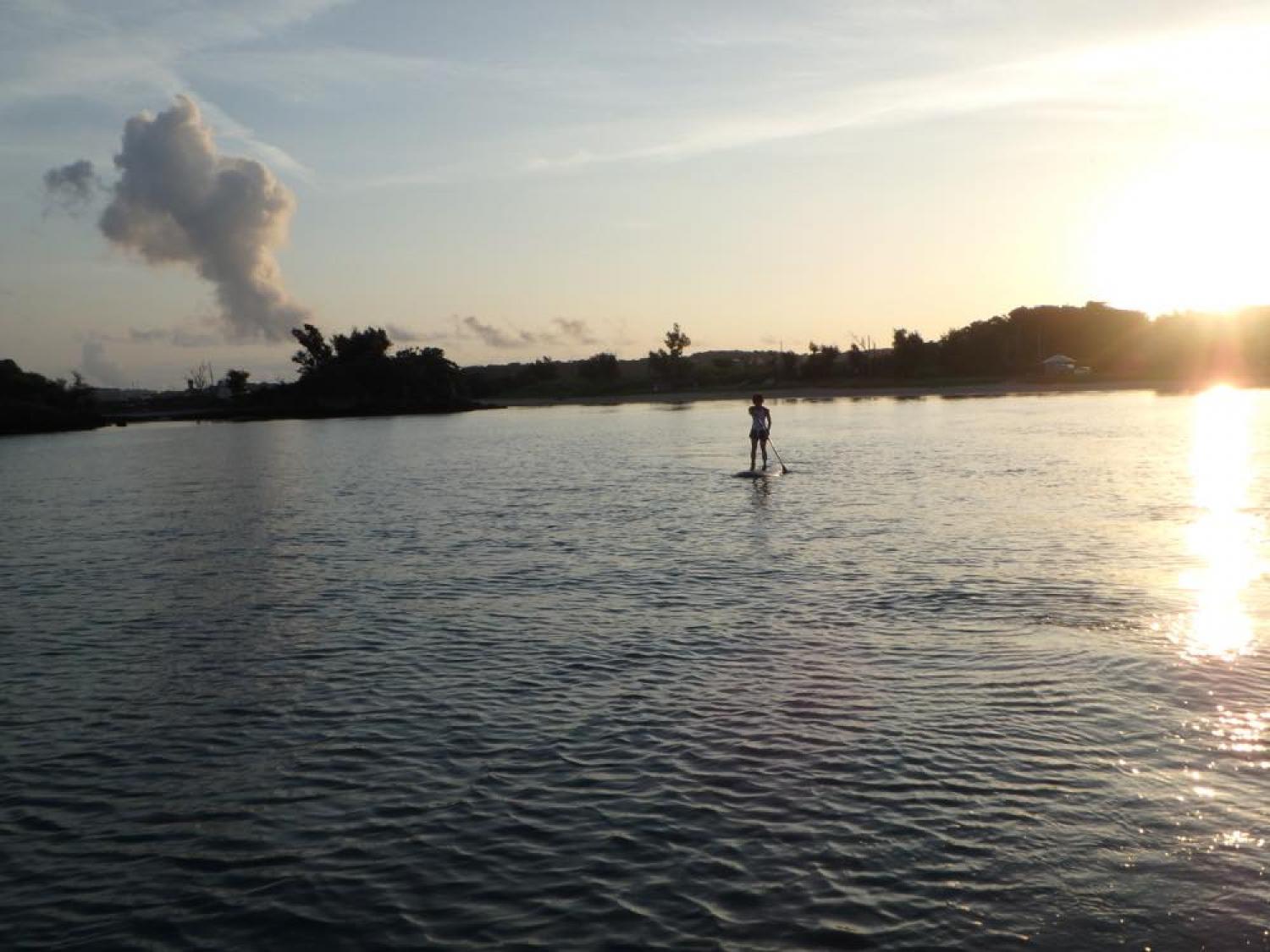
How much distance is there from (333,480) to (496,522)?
2122cm

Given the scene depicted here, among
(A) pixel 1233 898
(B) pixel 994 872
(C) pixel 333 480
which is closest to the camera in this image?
(A) pixel 1233 898

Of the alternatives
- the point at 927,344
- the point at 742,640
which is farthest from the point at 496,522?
the point at 927,344

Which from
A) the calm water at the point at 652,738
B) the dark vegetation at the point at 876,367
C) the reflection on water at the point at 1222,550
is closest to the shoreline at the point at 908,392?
the dark vegetation at the point at 876,367

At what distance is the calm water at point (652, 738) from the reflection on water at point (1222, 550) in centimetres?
14

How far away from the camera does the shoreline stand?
447ft

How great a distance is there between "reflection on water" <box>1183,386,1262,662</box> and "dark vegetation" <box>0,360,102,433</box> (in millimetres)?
126228

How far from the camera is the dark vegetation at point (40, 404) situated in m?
132

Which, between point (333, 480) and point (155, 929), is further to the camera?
point (333, 480)

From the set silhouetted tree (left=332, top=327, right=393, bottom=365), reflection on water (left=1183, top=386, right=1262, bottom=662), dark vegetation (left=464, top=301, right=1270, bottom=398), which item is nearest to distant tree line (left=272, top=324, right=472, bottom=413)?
silhouetted tree (left=332, top=327, right=393, bottom=365)

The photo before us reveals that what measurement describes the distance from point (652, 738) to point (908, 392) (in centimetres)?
14216

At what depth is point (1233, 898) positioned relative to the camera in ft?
25.5

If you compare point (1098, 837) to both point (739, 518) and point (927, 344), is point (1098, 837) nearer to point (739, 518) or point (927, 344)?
point (739, 518)

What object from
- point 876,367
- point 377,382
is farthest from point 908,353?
point 377,382

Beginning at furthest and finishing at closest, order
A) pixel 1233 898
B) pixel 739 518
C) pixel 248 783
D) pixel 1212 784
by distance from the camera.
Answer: pixel 739 518
pixel 248 783
pixel 1212 784
pixel 1233 898
